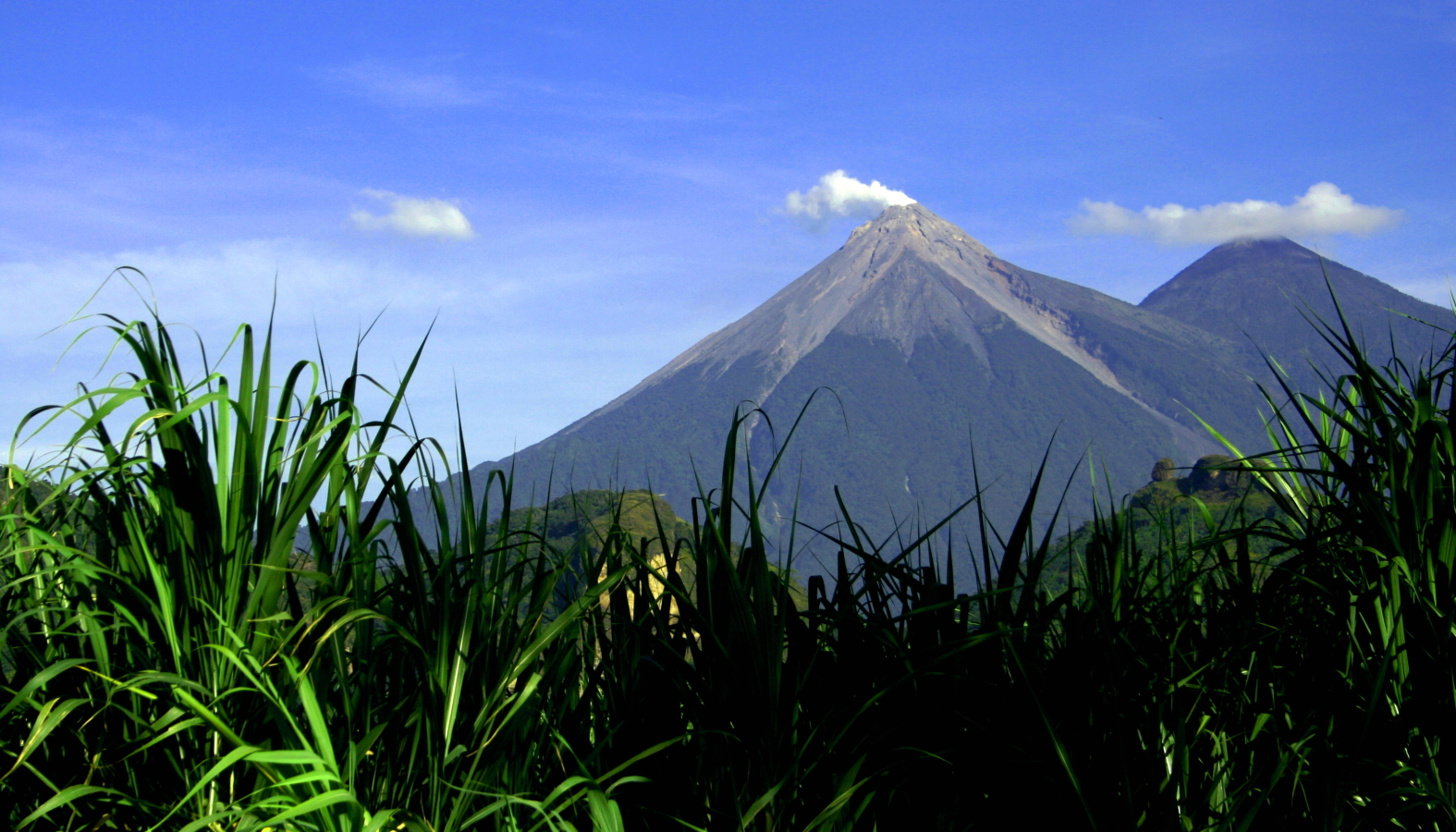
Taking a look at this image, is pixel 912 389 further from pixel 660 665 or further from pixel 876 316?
pixel 660 665

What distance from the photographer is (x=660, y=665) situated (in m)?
1.89

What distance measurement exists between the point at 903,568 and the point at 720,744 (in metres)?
0.47

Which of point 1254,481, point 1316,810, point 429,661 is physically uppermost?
point 1254,481

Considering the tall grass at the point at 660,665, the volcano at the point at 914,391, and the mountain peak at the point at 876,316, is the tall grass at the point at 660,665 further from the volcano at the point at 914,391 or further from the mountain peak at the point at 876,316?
the mountain peak at the point at 876,316

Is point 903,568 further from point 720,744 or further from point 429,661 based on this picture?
point 429,661

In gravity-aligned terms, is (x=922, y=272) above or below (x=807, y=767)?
above

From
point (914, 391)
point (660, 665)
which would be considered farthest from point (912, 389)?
point (660, 665)

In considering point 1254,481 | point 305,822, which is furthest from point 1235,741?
point 305,822

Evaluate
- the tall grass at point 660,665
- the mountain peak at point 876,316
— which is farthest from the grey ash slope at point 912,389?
the tall grass at point 660,665

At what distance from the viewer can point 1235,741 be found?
1890 millimetres

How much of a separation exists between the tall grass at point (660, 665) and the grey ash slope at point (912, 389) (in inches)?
5653

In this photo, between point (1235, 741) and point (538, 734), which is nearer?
point (538, 734)

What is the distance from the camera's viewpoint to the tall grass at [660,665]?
4.89 feet

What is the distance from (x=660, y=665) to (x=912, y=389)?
185 metres
